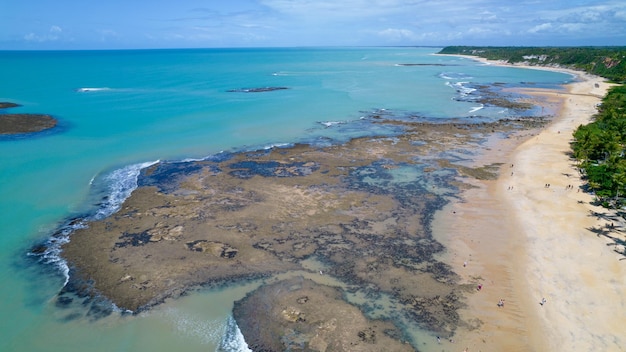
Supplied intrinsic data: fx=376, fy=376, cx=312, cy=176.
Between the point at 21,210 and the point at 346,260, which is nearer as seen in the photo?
the point at 346,260

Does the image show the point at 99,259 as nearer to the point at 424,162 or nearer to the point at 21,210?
the point at 21,210

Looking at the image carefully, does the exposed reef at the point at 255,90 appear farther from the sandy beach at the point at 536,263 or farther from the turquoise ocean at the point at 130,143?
the sandy beach at the point at 536,263

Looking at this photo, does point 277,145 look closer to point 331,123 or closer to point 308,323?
point 331,123

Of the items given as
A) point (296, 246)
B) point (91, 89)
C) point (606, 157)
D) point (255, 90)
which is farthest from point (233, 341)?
point (91, 89)

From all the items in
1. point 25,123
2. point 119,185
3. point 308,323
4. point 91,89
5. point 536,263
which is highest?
point 91,89

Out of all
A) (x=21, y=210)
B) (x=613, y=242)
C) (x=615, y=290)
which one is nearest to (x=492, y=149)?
(x=613, y=242)

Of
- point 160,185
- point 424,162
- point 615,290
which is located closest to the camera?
point 615,290

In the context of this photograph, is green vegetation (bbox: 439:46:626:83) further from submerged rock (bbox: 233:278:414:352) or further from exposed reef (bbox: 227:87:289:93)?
submerged rock (bbox: 233:278:414:352)
